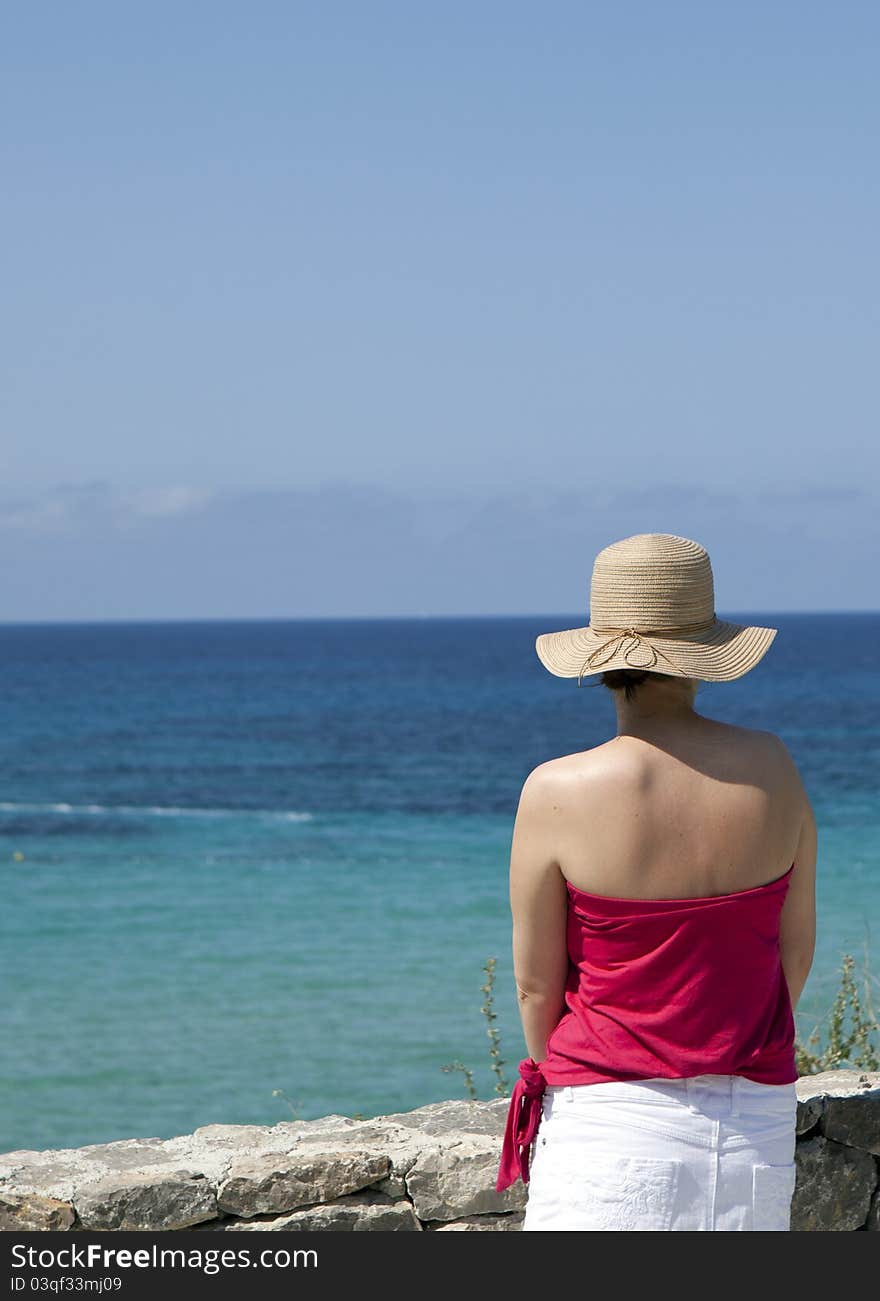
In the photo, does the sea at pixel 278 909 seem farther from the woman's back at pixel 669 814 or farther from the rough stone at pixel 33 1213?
the woman's back at pixel 669 814

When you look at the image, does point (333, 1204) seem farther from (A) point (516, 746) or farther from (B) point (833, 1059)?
(A) point (516, 746)

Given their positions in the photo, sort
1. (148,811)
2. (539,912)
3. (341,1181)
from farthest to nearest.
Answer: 1. (148,811)
2. (341,1181)
3. (539,912)

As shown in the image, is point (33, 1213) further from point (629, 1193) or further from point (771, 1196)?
point (771, 1196)

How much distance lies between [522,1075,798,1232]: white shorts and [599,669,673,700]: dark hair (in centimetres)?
69

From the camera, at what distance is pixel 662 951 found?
2.40 m

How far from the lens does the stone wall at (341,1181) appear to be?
10.4 ft

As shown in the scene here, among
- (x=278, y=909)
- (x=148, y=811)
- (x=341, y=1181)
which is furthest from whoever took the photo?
(x=148, y=811)

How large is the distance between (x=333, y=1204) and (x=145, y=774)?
35.8 metres

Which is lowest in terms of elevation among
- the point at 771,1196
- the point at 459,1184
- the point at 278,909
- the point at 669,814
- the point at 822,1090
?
the point at 278,909

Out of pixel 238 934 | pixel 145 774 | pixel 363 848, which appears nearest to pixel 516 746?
pixel 145 774

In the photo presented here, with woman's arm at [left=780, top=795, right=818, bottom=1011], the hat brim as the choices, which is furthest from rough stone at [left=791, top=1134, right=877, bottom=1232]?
the hat brim

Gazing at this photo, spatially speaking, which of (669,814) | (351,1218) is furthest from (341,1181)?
(669,814)

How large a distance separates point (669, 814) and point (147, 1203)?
1611 mm

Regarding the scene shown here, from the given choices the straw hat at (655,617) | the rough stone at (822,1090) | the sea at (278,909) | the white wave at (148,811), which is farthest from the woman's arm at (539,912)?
the white wave at (148,811)
